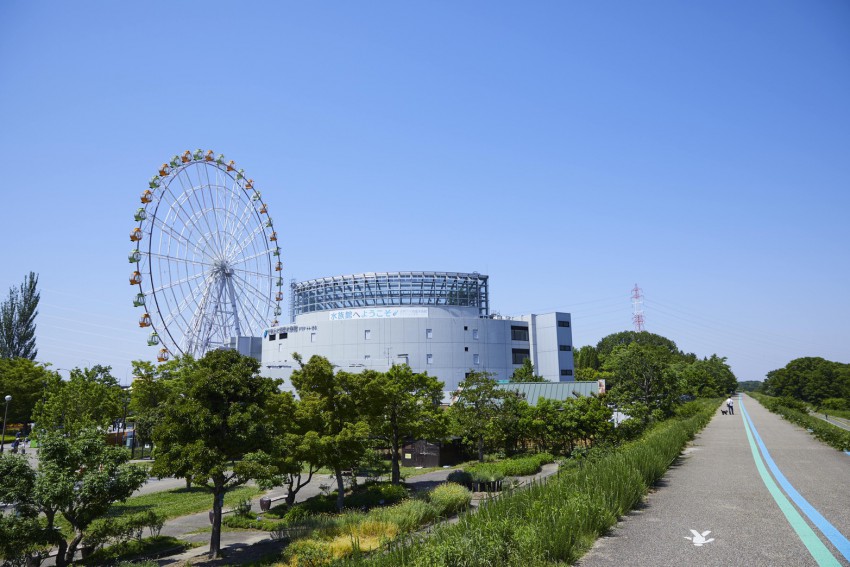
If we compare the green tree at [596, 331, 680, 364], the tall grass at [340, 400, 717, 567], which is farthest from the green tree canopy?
the tall grass at [340, 400, 717, 567]

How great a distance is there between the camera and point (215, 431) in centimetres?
1942

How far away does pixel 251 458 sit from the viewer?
22219mm

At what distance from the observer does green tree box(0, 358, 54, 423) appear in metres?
57.7

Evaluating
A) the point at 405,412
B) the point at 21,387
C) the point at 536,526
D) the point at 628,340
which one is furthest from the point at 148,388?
the point at 628,340

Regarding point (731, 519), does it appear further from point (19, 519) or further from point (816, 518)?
point (19, 519)

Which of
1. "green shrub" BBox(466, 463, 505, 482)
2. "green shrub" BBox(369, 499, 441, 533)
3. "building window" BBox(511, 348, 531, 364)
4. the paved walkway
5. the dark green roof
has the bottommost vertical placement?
the paved walkway

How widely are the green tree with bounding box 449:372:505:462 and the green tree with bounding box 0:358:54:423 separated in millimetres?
46459

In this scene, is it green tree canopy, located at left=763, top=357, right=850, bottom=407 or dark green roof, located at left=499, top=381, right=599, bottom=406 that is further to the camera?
green tree canopy, located at left=763, top=357, right=850, bottom=407

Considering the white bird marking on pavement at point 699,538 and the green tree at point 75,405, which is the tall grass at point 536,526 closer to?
the white bird marking on pavement at point 699,538

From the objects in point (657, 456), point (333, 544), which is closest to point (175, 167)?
point (333, 544)

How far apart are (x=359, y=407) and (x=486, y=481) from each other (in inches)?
319

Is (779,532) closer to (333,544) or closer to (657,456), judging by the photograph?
(657,456)

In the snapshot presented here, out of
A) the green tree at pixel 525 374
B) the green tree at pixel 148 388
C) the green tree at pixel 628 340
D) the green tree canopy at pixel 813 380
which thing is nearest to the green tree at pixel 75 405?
the green tree at pixel 148 388

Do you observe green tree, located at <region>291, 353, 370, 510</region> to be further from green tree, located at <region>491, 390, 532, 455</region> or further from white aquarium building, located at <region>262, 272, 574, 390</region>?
white aquarium building, located at <region>262, 272, 574, 390</region>
